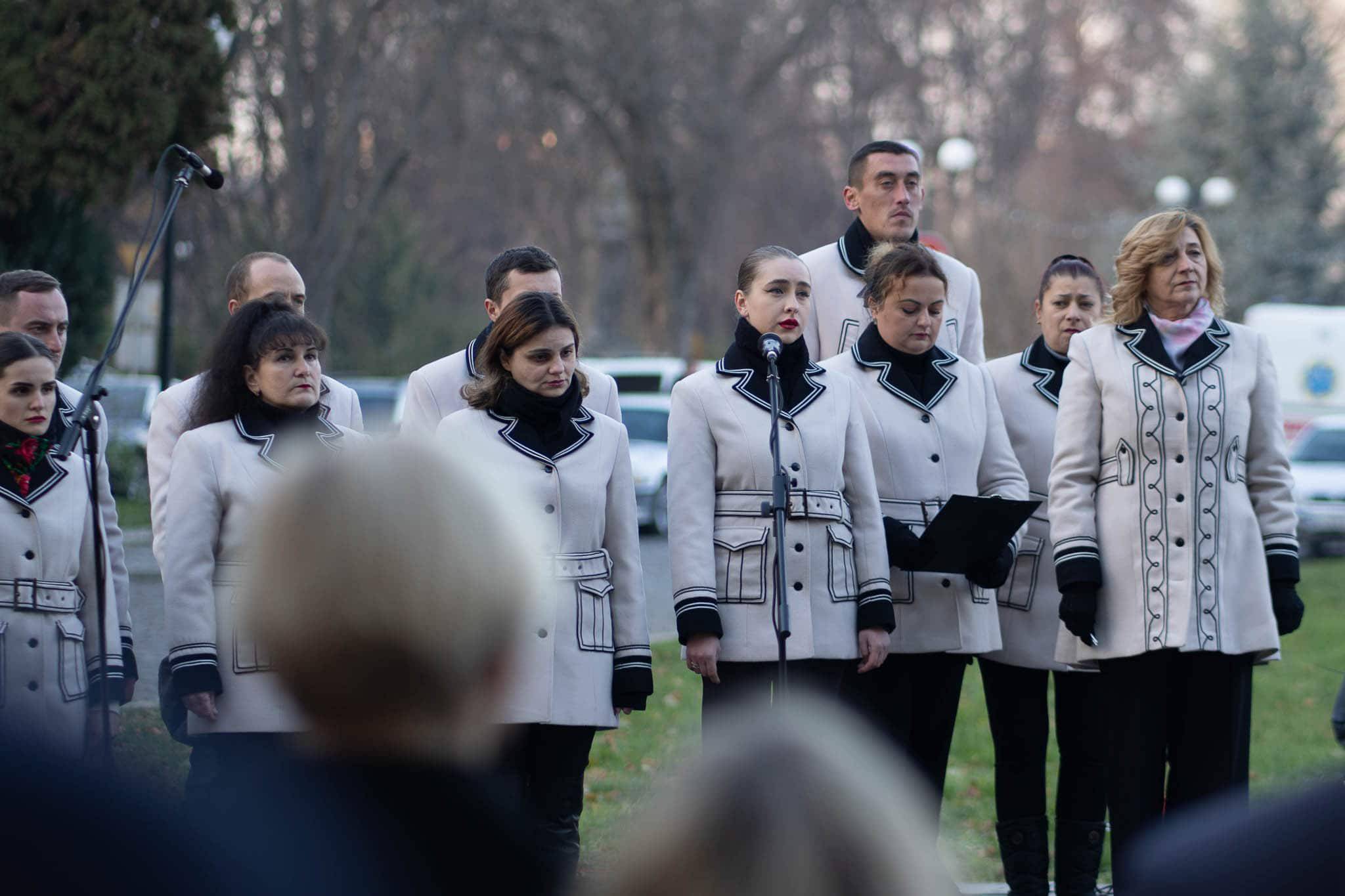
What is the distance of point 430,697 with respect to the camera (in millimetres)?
1523

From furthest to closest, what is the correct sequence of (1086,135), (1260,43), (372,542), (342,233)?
(1086,135) < (1260,43) < (342,233) < (372,542)

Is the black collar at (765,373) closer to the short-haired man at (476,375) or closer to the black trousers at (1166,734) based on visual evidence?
the short-haired man at (476,375)

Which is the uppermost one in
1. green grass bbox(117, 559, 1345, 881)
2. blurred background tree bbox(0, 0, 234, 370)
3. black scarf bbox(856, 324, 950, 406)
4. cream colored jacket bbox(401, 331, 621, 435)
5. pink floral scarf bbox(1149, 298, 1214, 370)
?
blurred background tree bbox(0, 0, 234, 370)

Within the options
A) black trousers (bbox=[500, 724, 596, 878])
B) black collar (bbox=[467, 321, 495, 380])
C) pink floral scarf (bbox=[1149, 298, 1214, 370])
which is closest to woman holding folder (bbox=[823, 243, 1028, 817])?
pink floral scarf (bbox=[1149, 298, 1214, 370])

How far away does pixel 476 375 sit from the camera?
543cm

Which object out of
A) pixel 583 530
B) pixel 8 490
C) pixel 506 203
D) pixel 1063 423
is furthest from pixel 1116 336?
pixel 506 203

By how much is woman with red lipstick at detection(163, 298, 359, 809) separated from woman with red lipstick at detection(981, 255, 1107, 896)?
7.60 ft

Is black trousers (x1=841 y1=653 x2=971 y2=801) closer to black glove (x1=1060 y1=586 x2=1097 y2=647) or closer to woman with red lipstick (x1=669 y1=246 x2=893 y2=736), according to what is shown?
woman with red lipstick (x1=669 y1=246 x2=893 y2=736)

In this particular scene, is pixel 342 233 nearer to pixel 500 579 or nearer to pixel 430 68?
pixel 430 68

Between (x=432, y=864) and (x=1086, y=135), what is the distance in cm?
4174

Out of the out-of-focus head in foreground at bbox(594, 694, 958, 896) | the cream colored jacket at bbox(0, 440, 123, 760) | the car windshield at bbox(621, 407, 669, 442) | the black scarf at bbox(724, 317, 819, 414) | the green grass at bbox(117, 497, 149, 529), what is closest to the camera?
the out-of-focus head in foreground at bbox(594, 694, 958, 896)

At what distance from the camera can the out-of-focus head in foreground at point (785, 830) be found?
4.17 ft

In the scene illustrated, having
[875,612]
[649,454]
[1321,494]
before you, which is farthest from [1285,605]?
[1321,494]

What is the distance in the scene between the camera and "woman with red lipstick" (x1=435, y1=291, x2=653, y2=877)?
4.62 m
